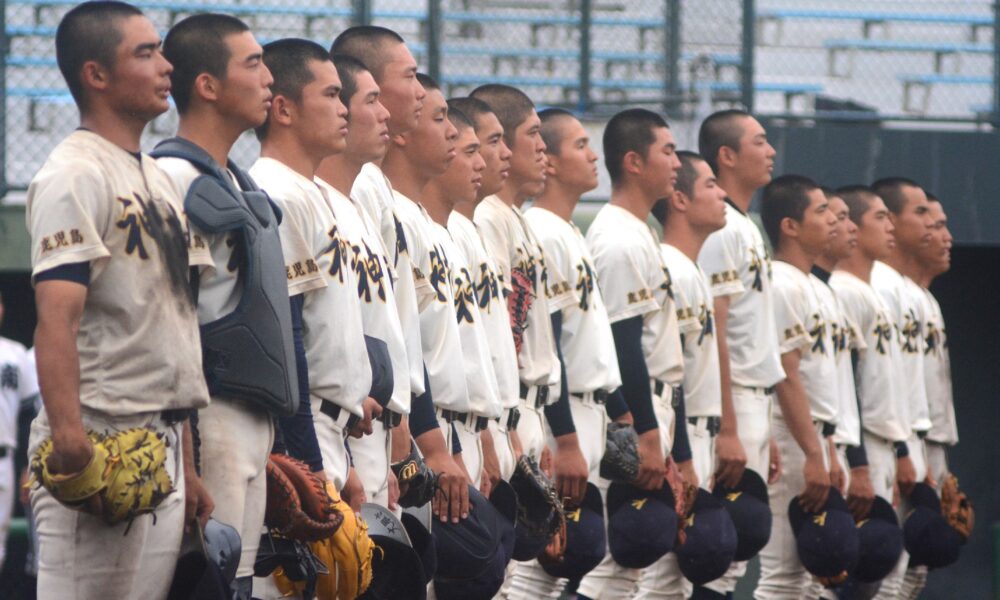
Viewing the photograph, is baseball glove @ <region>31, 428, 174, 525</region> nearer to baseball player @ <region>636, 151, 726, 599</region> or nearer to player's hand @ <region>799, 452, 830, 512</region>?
Result: baseball player @ <region>636, 151, 726, 599</region>

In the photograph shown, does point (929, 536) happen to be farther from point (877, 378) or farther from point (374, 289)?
point (374, 289)

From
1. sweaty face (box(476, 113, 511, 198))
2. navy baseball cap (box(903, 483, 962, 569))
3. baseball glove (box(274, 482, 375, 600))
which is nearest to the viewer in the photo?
baseball glove (box(274, 482, 375, 600))

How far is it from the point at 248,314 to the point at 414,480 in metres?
1.07

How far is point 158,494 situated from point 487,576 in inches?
74.0

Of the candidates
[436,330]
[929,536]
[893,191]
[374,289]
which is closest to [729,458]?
[929,536]

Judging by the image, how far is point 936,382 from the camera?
939 cm

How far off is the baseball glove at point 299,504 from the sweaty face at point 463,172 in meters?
Answer: 1.79

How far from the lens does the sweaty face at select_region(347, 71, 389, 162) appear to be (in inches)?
191

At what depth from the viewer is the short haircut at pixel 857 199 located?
898 centimetres

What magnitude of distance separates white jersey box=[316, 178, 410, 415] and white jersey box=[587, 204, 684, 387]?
215 cm

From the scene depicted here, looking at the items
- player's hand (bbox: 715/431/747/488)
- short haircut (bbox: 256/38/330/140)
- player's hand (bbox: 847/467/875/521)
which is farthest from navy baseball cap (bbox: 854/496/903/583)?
short haircut (bbox: 256/38/330/140)

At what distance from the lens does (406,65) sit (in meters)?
5.29

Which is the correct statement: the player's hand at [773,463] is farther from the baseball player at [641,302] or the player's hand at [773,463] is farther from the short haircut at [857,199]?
the short haircut at [857,199]

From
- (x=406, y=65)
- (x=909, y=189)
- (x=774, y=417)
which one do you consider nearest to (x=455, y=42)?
(x=909, y=189)
